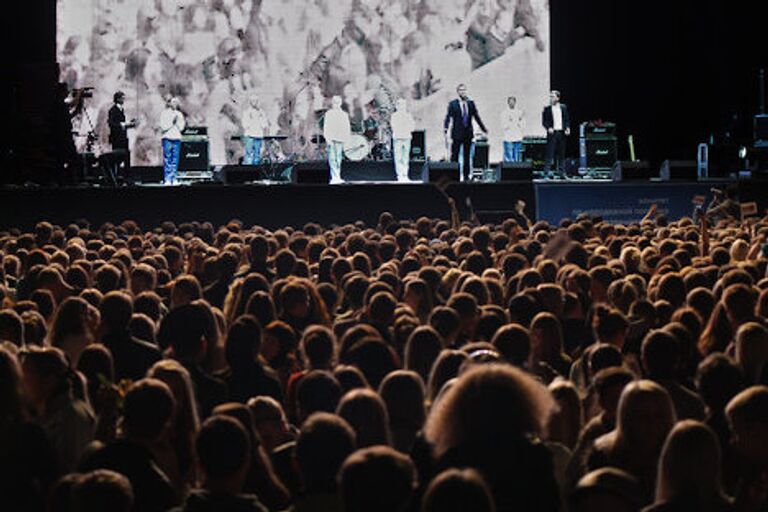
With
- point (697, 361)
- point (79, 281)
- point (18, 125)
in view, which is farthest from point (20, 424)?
point (18, 125)

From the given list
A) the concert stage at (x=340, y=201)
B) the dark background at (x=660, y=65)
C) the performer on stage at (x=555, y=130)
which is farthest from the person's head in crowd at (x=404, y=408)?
the dark background at (x=660, y=65)

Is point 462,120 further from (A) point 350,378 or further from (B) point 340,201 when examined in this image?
(A) point 350,378

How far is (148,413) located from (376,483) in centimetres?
137

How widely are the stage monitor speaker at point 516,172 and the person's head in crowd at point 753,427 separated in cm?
1943

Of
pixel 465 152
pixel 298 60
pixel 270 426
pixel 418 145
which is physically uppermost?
pixel 298 60

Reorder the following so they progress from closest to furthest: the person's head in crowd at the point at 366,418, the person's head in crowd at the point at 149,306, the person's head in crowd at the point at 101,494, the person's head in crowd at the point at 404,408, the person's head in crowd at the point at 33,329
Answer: the person's head in crowd at the point at 101,494
the person's head in crowd at the point at 366,418
the person's head in crowd at the point at 404,408
the person's head in crowd at the point at 33,329
the person's head in crowd at the point at 149,306

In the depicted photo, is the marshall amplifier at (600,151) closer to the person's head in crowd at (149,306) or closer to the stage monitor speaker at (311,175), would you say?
the stage monitor speaker at (311,175)

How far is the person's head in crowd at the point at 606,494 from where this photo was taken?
4.36 meters

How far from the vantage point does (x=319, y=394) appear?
588 centimetres

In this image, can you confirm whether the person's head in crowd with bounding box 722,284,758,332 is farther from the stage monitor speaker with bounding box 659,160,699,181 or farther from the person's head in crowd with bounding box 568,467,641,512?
the stage monitor speaker with bounding box 659,160,699,181

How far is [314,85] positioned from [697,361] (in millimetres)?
23565

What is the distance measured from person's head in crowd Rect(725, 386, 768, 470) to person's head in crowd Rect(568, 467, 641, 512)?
511mm

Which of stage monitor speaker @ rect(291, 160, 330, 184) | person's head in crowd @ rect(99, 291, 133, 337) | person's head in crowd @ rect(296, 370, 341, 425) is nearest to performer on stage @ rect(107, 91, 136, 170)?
stage monitor speaker @ rect(291, 160, 330, 184)

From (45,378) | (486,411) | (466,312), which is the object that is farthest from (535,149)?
(486,411)
